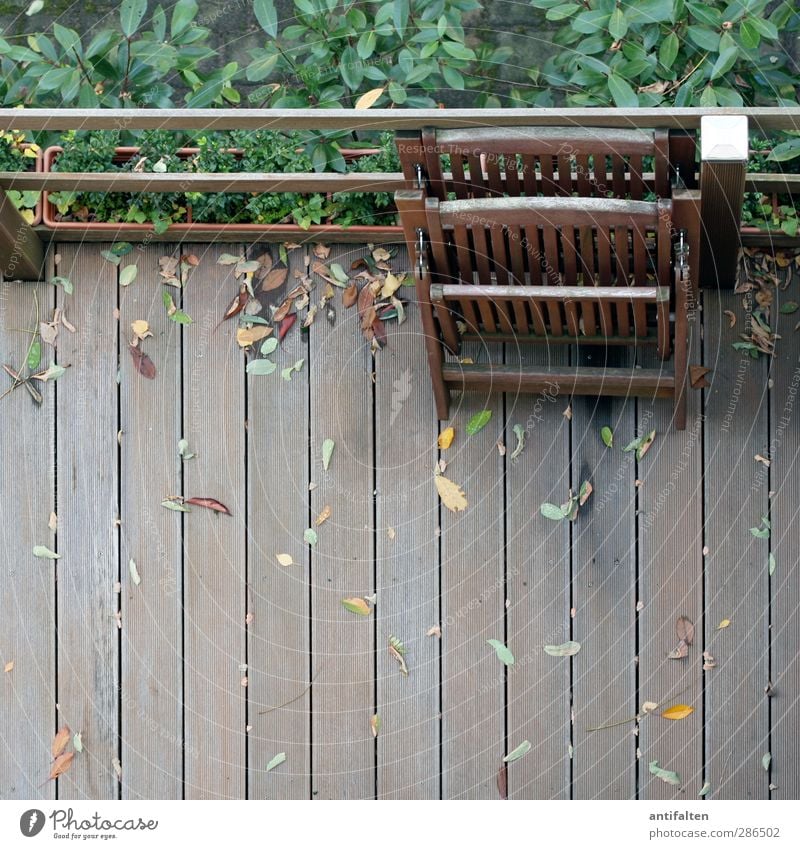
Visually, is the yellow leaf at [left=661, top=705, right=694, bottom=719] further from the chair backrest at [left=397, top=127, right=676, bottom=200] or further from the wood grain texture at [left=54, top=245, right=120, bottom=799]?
the wood grain texture at [left=54, top=245, right=120, bottom=799]

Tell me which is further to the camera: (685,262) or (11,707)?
(11,707)

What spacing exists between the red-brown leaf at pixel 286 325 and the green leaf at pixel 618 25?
97cm

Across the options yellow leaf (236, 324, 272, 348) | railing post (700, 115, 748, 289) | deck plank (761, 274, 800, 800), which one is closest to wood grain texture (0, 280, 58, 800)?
yellow leaf (236, 324, 272, 348)

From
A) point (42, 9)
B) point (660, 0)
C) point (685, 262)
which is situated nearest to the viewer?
point (685, 262)

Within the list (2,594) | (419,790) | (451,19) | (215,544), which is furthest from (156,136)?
→ (419,790)

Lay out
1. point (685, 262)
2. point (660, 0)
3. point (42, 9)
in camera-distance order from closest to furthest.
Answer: point (685, 262), point (660, 0), point (42, 9)

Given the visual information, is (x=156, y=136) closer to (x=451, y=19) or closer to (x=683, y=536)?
(x=451, y=19)

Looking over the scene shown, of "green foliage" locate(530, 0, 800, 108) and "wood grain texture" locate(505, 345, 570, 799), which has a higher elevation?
"green foliage" locate(530, 0, 800, 108)

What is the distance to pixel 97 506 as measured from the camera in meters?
2.68

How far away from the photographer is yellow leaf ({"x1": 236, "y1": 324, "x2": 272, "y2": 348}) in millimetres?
2682

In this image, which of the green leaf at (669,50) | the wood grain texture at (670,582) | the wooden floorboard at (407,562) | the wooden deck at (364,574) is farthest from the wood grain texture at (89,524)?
→ the green leaf at (669,50)

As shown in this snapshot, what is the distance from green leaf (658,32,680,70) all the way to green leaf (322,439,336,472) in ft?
3.76

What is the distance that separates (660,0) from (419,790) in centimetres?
186

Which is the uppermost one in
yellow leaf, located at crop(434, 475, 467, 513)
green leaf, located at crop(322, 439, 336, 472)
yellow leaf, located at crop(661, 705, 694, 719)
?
green leaf, located at crop(322, 439, 336, 472)
